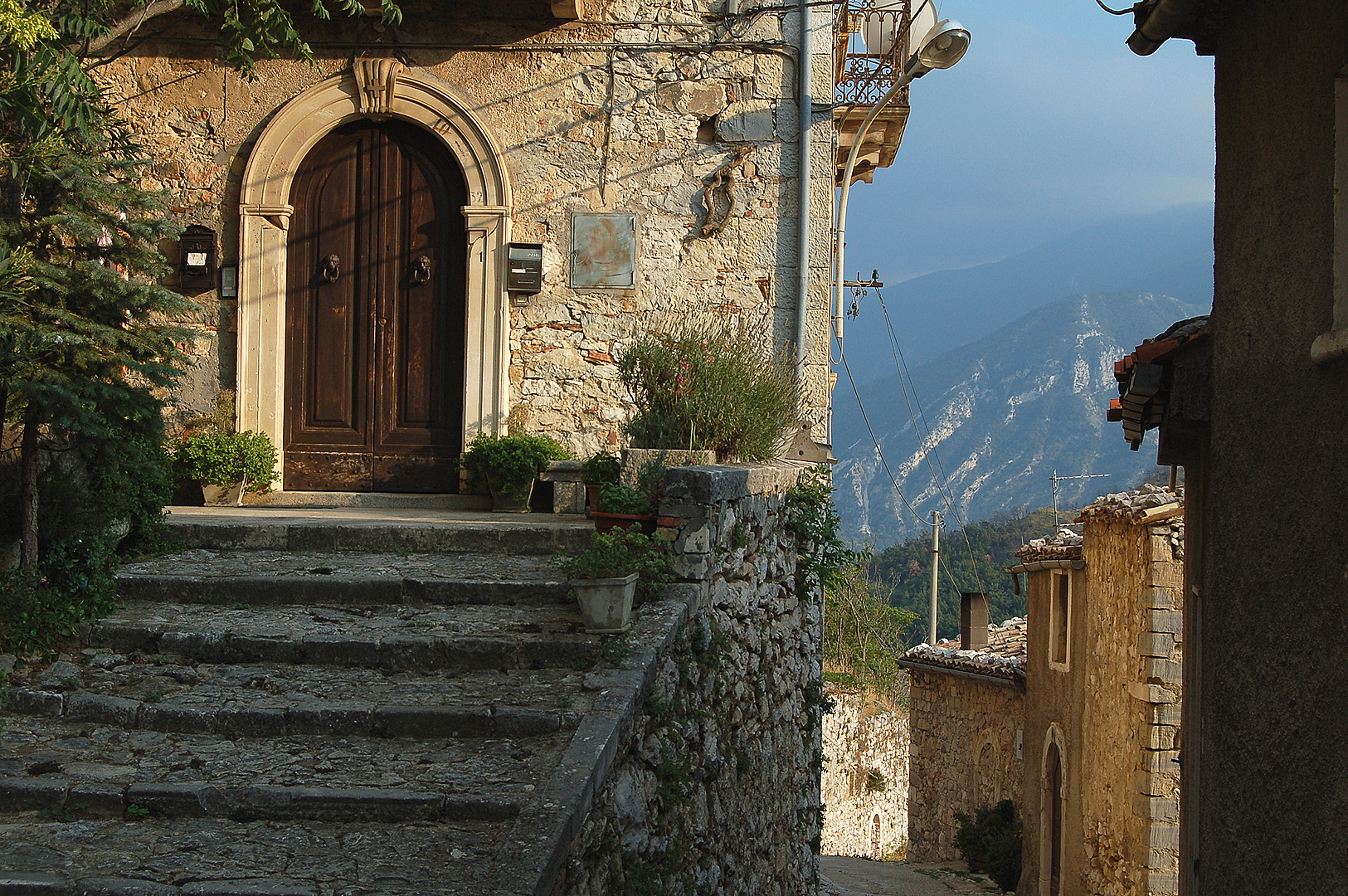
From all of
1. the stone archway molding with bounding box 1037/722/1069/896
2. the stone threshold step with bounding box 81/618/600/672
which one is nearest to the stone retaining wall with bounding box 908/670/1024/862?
the stone archway molding with bounding box 1037/722/1069/896

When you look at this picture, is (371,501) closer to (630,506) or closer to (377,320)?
(377,320)

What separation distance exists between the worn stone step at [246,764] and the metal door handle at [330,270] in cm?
487

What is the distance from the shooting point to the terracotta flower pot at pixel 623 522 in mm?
5340

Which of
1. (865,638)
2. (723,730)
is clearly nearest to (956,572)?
(865,638)

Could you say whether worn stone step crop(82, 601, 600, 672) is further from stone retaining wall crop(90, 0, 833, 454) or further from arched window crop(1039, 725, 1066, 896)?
arched window crop(1039, 725, 1066, 896)

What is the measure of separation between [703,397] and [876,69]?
514 centimetres

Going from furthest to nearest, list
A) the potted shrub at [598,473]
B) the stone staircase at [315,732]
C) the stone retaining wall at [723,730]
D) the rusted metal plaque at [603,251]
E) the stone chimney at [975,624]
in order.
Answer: the stone chimney at [975,624], the rusted metal plaque at [603,251], the potted shrub at [598,473], the stone retaining wall at [723,730], the stone staircase at [315,732]

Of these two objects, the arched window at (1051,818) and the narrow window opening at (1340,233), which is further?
the arched window at (1051,818)

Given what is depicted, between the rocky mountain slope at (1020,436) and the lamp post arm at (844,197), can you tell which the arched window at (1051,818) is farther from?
the rocky mountain slope at (1020,436)

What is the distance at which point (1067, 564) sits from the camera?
12.5m

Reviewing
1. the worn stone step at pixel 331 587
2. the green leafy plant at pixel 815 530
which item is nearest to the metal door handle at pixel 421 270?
the green leafy plant at pixel 815 530

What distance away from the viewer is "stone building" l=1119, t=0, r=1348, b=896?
4.09 meters

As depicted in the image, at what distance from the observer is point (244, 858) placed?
3225mm

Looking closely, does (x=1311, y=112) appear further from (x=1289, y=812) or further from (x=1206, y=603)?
(x=1289, y=812)
